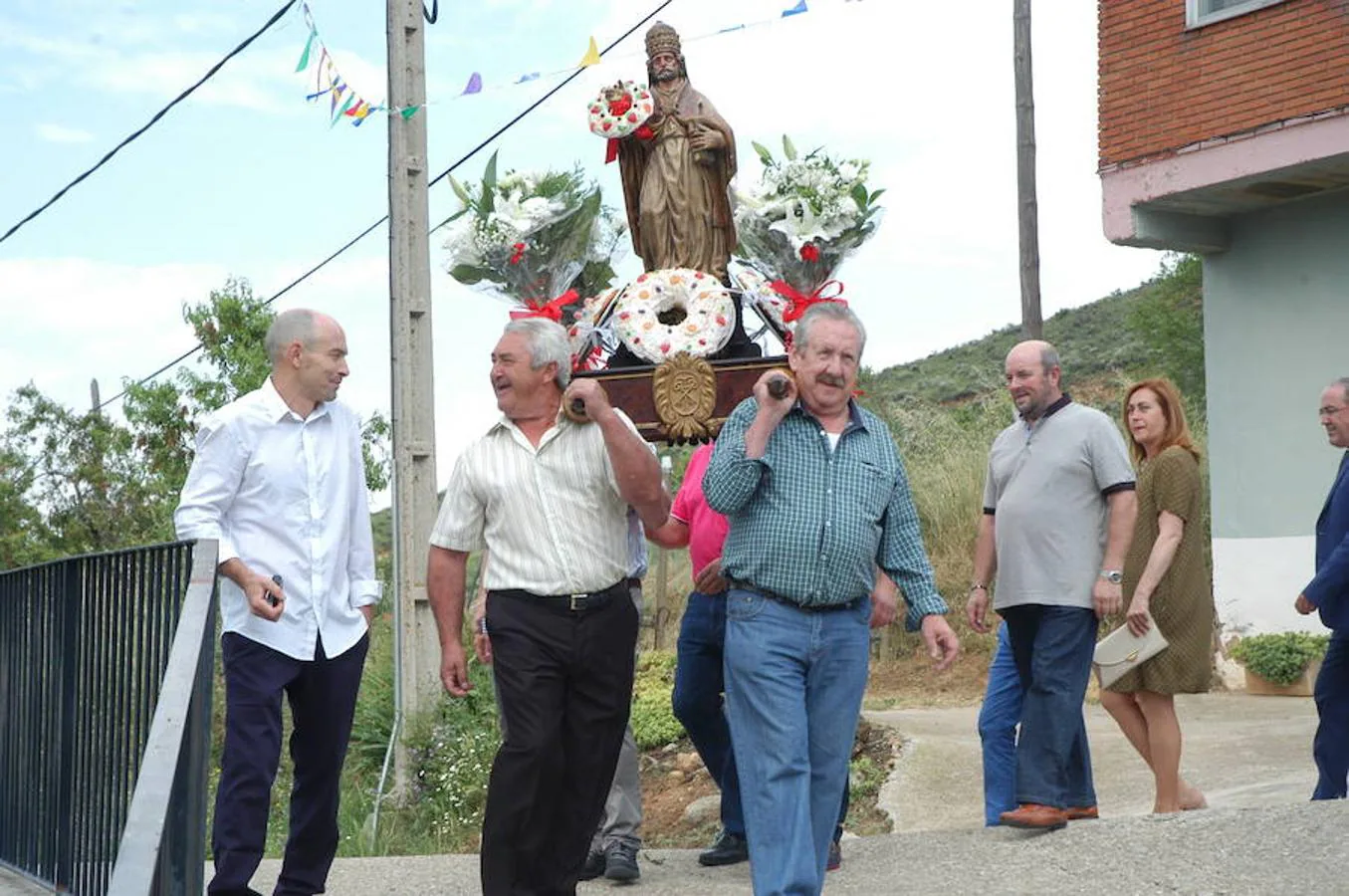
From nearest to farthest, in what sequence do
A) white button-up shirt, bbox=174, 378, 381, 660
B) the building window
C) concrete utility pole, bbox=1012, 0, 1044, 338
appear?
white button-up shirt, bbox=174, 378, 381, 660
the building window
concrete utility pole, bbox=1012, 0, 1044, 338

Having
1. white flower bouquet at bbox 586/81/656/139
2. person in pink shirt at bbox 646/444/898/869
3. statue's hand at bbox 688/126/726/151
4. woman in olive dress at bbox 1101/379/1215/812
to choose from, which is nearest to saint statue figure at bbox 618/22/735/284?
statue's hand at bbox 688/126/726/151

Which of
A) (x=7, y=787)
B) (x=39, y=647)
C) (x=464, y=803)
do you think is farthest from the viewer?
(x=464, y=803)

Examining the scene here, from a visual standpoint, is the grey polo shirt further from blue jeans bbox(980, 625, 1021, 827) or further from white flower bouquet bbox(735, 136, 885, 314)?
white flower bouquet bbox(735, 136, 885, 314)

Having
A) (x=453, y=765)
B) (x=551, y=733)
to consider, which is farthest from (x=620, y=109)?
(x=453, y=765)

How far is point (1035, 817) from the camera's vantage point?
7.05 metres

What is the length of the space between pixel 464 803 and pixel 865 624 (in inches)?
253

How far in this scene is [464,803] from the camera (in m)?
11.7

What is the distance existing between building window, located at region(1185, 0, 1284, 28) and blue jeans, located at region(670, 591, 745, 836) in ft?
32.7

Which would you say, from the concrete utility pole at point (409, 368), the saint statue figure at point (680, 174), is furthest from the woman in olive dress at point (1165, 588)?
the concrete utility pole at point (409, 368)

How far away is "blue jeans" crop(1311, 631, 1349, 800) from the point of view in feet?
24.9

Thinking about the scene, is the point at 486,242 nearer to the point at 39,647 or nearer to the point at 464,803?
the point at 39,647

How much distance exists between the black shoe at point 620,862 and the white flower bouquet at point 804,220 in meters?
2.37

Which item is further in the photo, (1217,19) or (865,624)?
(1217,19)

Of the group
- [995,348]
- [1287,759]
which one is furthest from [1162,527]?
[995,348]
